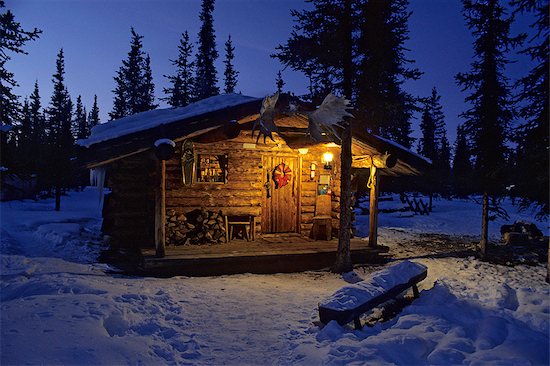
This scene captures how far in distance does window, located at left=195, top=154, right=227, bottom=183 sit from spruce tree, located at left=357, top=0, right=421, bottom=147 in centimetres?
605

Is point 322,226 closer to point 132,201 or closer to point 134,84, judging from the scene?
point 132,201

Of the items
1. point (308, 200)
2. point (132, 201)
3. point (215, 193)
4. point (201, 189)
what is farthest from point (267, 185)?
point (132, 201)

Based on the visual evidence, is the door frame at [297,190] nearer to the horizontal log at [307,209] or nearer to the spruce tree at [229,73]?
the horizontal log at [307,209]

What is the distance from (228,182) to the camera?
10.9m

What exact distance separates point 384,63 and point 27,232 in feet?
52.3

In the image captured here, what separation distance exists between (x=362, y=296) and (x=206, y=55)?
104 feet

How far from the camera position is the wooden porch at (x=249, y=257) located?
8305 mm

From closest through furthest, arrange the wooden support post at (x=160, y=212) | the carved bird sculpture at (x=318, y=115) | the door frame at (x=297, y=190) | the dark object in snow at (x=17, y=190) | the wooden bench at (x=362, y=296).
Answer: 1. the wooden bench at (x=362, y=296)
2. the carved bird sculpture at (x=318, y=115)
3. the wooden support post at (x=160, y=212)
4. the door frame at (x=297, y=190)
5. the dark object in snow at (x=17, y=190)

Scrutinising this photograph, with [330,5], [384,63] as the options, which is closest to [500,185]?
[384,63]

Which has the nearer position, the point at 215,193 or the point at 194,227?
the point at 194,227

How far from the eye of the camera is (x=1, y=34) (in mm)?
12406

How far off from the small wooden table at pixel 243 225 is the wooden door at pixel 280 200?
484mm

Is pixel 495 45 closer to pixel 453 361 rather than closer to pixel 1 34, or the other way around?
pixel 453 361

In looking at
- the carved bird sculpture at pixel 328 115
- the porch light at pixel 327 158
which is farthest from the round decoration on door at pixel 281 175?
the carved bird sculpture at pixel 328 115
